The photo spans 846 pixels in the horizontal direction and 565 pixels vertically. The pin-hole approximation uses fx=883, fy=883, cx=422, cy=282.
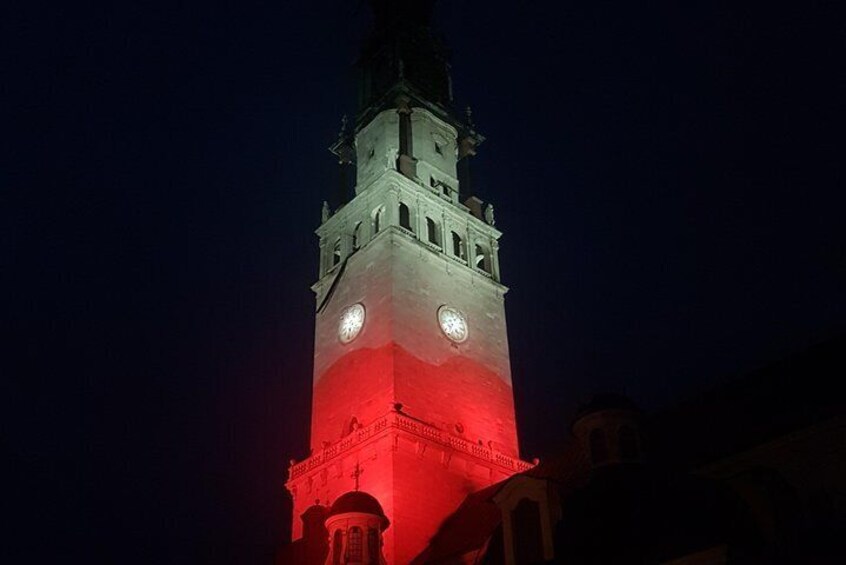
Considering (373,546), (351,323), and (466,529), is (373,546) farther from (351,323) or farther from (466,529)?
(351,323)

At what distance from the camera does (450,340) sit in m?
39.3

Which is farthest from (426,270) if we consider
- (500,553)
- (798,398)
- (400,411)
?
(798,398)

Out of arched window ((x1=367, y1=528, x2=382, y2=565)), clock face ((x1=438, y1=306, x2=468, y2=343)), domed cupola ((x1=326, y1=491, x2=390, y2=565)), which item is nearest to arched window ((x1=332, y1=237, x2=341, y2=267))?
clock face ((x1=438, y1=306, x2=468, y2=343))

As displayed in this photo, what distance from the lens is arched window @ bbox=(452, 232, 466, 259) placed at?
43219 millimetres

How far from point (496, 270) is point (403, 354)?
9.21m

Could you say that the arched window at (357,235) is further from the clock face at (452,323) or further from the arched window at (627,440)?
the arched window at (627,440)

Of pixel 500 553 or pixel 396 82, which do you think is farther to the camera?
pixel 396 82

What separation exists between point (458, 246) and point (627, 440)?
19998 mm

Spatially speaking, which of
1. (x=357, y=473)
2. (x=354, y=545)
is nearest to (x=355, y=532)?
(x=354, y=545)

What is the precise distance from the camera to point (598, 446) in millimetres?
25500

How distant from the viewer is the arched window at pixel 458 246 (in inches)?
1702

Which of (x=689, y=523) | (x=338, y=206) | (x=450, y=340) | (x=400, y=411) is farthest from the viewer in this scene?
(x=338, y=206)

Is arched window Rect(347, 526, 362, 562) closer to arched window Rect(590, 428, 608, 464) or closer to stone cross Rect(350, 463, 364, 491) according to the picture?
stone cross Rect(350, 463, 364, 491)

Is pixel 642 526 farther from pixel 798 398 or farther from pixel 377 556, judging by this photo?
pixel 377 556
